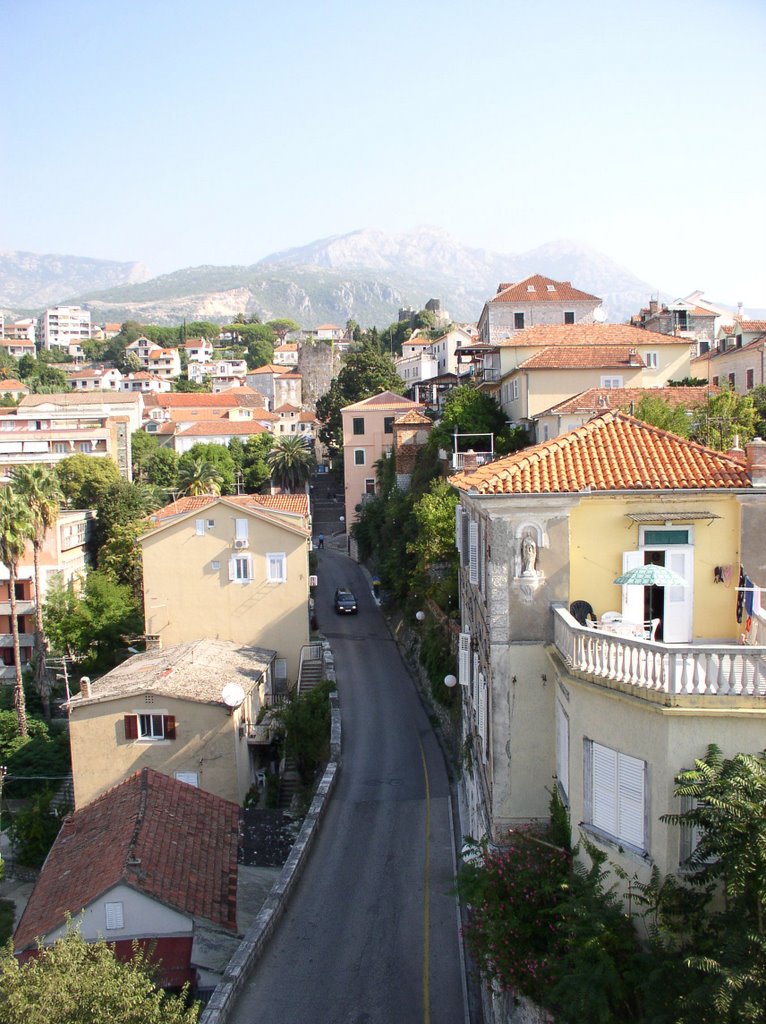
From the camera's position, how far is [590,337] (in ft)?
148

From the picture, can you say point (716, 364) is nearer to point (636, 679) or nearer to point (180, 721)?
point (180, 721)

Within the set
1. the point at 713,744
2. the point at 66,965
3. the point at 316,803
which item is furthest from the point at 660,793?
the point at 316,803

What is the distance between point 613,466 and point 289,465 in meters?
70.0

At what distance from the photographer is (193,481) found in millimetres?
68125

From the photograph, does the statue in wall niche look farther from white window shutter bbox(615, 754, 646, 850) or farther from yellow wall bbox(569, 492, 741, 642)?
white window shutter bbox(615, 754, 646, 850)

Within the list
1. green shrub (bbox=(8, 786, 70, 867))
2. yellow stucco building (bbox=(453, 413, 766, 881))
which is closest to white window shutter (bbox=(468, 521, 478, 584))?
yellow stucco building (bbox=(453, 413, 766, 881))

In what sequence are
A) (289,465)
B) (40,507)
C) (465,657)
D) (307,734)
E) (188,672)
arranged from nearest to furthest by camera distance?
(465,657) → (307,734) → (188,672) → (40,507) → (289,465)

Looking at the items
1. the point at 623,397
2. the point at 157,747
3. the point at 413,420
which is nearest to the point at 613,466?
the point at 157,747

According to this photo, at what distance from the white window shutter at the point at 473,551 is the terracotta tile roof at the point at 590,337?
26.0 m

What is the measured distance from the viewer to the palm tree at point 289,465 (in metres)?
84.4

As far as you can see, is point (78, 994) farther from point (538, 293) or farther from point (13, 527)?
point (538, 293)

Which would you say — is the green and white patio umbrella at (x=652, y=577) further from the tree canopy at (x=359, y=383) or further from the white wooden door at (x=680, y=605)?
the tree canopy at (x=359, y=383)

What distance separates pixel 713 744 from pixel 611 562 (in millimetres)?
4633

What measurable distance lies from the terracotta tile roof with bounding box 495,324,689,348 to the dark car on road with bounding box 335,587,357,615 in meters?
16.7
